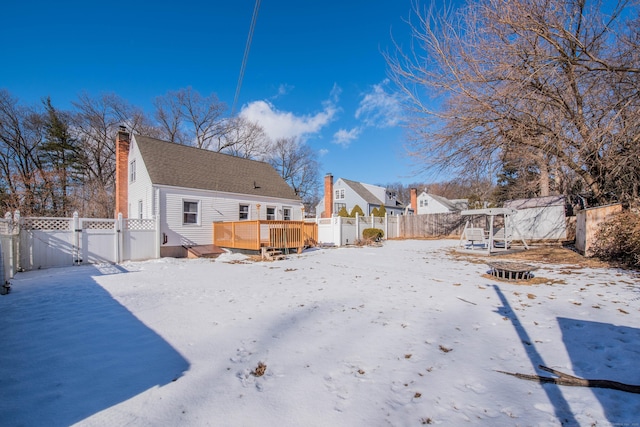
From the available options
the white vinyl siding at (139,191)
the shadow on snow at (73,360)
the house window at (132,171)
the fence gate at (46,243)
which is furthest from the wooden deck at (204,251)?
the shadow on snow at (73,360)

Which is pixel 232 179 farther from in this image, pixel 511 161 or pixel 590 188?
pixel 590 188

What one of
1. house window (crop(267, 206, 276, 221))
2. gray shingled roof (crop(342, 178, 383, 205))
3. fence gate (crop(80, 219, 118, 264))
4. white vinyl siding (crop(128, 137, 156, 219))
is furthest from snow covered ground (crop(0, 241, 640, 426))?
gray shingled roof (crop(342, 178, 383, 205))

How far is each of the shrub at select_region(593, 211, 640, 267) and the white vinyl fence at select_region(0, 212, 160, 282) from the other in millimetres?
15029

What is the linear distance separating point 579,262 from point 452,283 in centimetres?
528

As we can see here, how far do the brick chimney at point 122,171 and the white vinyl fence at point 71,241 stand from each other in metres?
4.65

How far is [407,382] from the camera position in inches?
97.0

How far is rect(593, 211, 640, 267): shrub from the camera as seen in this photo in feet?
23.2

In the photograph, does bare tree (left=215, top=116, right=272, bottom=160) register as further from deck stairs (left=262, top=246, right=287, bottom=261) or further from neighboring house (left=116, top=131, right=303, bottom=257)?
deck stairs (left=262, top=246, right=287, bottom=261)

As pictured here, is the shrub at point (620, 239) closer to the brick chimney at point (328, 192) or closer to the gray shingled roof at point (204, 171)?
the gray shingled roof at point (204, 171)

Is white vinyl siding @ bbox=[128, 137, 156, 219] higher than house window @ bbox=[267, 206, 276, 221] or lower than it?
higher

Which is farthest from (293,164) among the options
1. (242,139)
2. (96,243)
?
(96,243)

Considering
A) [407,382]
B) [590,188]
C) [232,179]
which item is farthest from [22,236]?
[590,188]

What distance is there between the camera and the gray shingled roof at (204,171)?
517 inches

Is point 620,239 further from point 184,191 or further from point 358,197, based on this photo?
point 358,197
